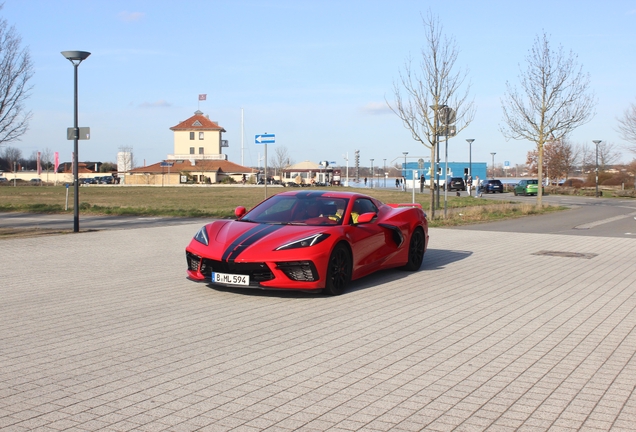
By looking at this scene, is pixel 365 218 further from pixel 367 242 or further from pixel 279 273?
pixel 279 273

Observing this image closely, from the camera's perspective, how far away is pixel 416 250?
36.8 ft

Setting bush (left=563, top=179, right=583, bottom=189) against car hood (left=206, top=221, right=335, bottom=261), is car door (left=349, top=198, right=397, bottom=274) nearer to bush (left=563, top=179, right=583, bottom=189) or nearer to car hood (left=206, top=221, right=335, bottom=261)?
car hood (left=206, top=221, right=335, bottom=261)

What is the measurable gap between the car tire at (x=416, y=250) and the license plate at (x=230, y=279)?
11.7 ft

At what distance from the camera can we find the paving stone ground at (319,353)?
4.29 meters

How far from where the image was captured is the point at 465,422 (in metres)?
4.17

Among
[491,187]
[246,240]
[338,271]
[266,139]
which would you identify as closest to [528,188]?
[491,187]

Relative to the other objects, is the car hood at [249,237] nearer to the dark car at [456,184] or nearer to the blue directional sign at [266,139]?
the blue directional sign at [266,139]

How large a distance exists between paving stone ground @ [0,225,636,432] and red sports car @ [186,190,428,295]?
11.4 inches

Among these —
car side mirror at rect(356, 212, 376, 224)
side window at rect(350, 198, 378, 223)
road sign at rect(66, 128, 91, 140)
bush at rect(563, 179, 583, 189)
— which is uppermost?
road sign at rect(66, 128, 91, 140)

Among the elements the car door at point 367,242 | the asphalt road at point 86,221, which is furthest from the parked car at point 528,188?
the car door at point 367,242

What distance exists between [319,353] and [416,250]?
5.64 metres

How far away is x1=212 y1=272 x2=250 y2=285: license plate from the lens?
830cm

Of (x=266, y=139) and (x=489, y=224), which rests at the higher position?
(x=266, y=139)

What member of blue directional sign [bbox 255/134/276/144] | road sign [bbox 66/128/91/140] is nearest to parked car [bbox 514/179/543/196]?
blue directional sign [bbox 255/134/276/144]
